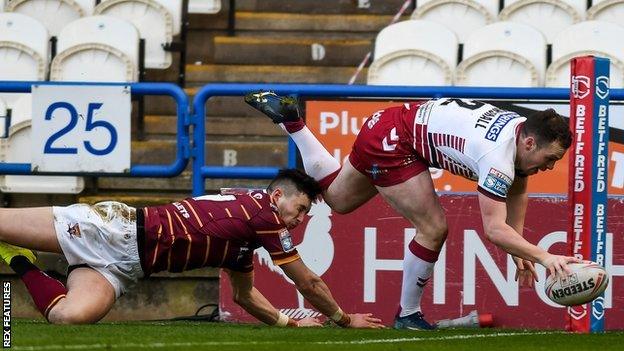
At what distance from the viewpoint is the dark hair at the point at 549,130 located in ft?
25.4

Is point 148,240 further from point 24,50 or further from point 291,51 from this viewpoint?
point 291,51

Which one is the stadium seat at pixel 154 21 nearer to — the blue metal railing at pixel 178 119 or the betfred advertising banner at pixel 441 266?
the blue metal railing at pixel 178 119

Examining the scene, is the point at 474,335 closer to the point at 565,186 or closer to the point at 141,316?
the point at 565,186

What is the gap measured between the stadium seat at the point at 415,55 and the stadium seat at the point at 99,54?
6.29 feet

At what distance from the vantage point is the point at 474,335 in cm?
816

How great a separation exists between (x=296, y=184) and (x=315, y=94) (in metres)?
1.45

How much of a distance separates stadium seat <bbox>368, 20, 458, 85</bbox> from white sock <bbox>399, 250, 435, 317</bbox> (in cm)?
338

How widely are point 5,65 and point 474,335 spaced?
5627mm

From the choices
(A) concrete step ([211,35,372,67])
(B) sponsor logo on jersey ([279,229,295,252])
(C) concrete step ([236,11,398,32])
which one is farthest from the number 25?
(C) concrete step ([236,11,398,32])

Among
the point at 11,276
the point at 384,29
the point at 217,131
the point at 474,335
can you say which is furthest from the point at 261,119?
the point at 474,335

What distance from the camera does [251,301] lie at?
852 centimetres

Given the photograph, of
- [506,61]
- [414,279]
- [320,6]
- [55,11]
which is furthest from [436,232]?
[55,11]

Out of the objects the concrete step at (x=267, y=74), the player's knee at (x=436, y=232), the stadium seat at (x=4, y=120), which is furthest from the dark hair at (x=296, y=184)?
the concrete step at (x=267, y=74)

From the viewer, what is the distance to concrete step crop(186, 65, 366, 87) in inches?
496
